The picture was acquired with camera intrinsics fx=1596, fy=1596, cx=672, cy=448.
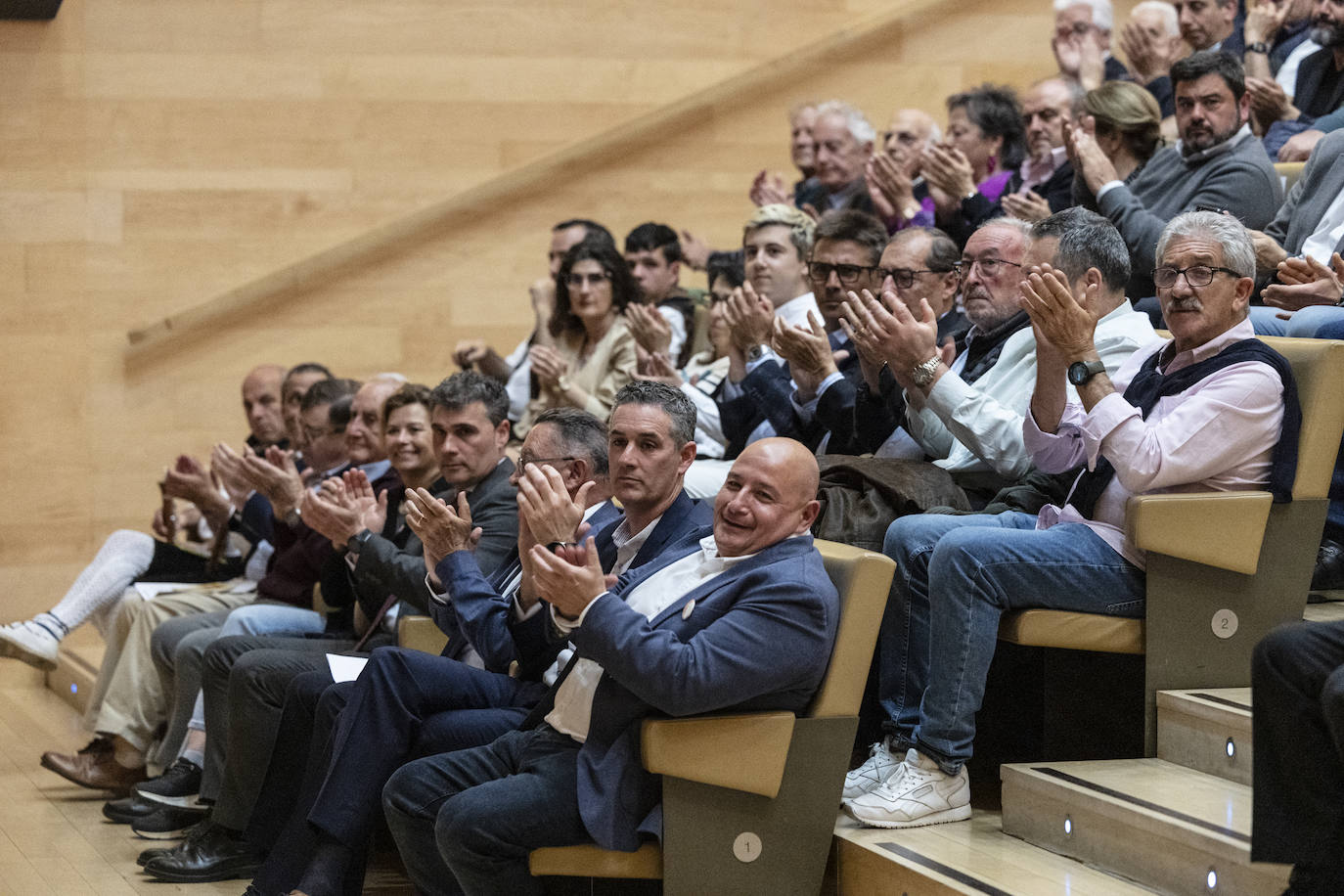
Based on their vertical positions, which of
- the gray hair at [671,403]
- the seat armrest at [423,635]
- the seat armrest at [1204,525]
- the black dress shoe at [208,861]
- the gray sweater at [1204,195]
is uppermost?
the gray sweater at [1204,195]

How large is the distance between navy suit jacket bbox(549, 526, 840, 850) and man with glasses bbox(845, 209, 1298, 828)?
0.96ft

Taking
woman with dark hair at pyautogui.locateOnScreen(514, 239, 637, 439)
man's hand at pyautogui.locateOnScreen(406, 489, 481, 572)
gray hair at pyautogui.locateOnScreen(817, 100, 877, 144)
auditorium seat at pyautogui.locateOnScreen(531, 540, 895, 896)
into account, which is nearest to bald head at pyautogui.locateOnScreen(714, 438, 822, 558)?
auditorium seat at pyautogui.locateOnScreen(531, 540, 895, 896)

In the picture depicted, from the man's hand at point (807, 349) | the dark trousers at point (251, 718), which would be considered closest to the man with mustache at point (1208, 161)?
the man's hand at point (807, 349)

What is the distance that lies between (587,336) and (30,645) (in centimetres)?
181

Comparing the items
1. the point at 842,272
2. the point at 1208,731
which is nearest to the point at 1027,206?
the point at 842,272

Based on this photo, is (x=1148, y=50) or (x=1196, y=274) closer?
(x=1196, y=274)

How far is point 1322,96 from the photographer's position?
455 centimetres

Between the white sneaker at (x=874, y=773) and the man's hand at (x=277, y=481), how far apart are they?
1765 millimetres

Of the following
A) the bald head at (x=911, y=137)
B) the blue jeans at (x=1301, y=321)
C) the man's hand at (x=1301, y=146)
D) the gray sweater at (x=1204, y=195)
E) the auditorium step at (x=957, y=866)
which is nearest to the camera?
the auditorium step at (x=957, y=866)

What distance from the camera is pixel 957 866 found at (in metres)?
2.45

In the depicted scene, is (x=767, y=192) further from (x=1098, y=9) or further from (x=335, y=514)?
(x=335, y=514)

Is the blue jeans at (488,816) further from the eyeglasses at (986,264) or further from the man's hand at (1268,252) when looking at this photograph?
the man's hand at (1268,252)

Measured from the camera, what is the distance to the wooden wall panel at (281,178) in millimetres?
5723

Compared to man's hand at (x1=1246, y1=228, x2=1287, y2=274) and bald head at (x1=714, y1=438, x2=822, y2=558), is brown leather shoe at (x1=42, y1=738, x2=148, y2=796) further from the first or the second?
man's hand at (x1=1246, y1=228, x2=1287, y2=274)
